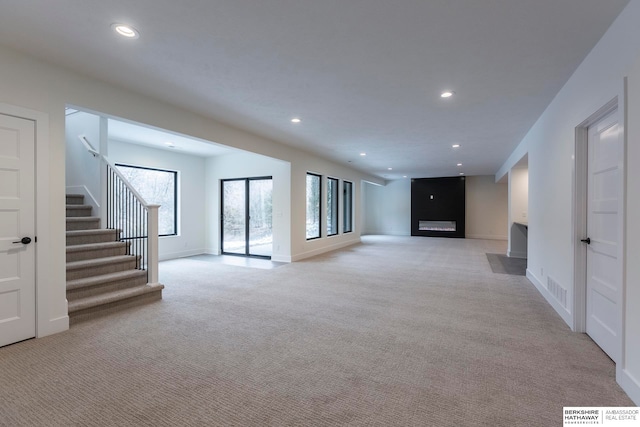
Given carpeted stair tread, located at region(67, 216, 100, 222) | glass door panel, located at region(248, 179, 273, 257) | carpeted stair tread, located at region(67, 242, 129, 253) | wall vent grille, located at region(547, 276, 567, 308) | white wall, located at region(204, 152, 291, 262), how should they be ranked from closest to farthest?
wall vent grille, located at region(547, 276, 567, 308) → carpeted stair tread, located at region(67, 242, 129, 253) → carpeted stair tread, located at region(67, 216, 100, 222) → white wall, located at region(204, 152, 291, 262) → glass door panel, located at region(248, 179, 273, 257)

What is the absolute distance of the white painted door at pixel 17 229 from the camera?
269cm

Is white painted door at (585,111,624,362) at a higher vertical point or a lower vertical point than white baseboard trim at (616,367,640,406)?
higher

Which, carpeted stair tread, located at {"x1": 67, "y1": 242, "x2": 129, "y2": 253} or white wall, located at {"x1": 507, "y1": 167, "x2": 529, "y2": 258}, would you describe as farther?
white wall, located at {"x1": 507, "y1": 167, "x2": 529, "y2": 258}

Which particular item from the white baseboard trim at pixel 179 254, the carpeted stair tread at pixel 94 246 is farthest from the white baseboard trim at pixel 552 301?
the white baseboard trim at pixel 179 254

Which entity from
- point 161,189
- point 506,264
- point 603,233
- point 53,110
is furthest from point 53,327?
point 506,264

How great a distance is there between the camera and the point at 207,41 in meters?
2.54

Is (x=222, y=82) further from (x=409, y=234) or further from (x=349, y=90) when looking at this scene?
(x=409, y=234)

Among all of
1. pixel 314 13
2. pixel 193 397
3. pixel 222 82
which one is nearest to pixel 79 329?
pixel 193 397

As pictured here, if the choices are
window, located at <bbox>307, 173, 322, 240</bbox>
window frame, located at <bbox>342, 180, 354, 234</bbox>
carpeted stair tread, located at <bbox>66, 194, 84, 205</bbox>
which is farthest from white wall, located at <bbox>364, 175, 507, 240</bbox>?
carpeted stair tread, located at <bbox>66, 194, 84, 205</bbox>

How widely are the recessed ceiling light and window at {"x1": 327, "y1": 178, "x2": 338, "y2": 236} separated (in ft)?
22.4

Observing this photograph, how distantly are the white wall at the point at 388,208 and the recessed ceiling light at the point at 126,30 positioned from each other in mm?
12568

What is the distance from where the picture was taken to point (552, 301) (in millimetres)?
3771

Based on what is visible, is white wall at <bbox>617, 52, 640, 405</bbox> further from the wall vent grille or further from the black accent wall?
the black accent wall

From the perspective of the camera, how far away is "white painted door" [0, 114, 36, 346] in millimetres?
2686
